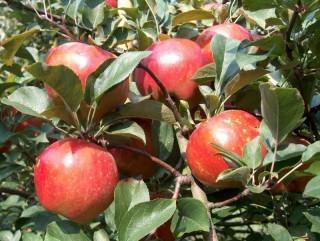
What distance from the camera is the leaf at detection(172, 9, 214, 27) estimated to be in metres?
1.06

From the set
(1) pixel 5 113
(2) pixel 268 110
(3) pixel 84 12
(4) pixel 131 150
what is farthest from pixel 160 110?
(1) pixel 5 113

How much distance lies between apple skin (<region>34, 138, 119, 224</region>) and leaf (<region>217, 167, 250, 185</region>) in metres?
0.17

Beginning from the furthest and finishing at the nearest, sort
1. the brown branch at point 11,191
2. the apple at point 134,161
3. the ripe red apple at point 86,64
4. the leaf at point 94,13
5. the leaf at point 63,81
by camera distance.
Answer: the brown branch at point 11,191 < the leaf at point 94,13 < the apple at point 134,161 < the ripe red apple at point 86,64 < the leaf at point 63,81

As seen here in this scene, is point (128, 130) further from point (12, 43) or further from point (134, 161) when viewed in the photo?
point (12, 43)

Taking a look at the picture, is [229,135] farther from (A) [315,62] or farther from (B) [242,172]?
(A) [315,62]

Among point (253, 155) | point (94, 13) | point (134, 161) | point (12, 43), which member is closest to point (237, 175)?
point (253, 155)

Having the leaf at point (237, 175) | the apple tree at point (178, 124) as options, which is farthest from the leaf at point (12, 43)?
the leaf at point (237, 175)

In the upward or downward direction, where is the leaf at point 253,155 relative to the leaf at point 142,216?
upward

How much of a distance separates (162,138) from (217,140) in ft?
0.62

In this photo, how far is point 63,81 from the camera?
715 millimetres

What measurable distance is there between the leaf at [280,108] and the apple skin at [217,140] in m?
0.05

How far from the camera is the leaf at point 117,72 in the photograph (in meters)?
0.73

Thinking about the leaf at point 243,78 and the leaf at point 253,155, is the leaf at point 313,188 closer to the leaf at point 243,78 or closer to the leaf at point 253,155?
the leaf at point 253,155

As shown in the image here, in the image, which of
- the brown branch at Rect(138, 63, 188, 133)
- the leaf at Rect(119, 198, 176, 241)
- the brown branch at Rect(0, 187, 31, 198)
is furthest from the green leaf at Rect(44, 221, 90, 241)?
the brown branch at Rect(0, 187, 31, 198)
